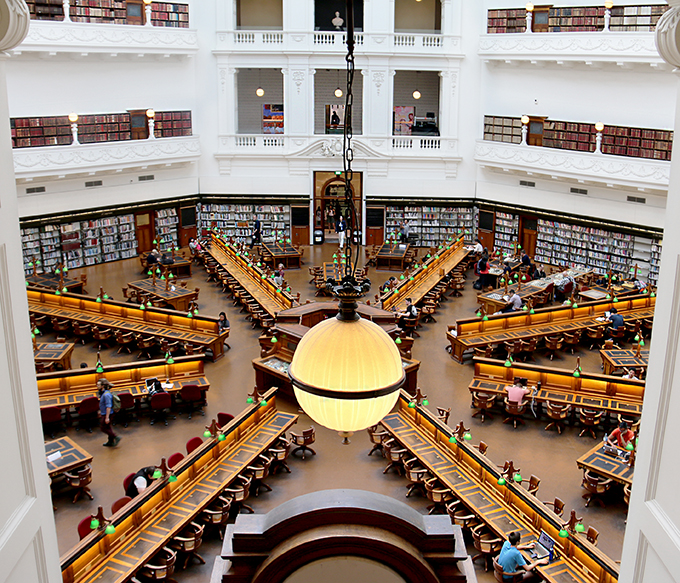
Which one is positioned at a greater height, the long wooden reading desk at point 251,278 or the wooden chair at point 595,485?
the long wooden reading desk at point 251,278

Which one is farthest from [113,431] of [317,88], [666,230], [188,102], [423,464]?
[317,88]

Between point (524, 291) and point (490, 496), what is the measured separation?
27.5 ft

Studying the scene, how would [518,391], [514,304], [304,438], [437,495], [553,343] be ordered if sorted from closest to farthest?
1. [437,495]
2. [304,438]
3. [518,391]
4. [553,343]
5. [514,304]

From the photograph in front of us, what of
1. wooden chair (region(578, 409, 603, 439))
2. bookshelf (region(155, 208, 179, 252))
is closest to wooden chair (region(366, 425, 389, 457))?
wooden chair (region(578, 409, 603, 439))

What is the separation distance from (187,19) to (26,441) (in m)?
19.5

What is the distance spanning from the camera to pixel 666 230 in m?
2.93

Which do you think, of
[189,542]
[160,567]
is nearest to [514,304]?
[189,542]

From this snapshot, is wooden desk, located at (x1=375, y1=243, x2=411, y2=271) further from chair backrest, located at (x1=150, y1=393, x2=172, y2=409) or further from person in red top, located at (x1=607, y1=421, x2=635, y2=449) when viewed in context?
person in red top, located at (x1=607, y1=421, x2=635, y2=449)

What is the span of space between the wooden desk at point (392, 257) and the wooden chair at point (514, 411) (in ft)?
28.3

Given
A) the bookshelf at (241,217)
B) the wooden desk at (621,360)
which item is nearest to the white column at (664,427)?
the wooden desk at (621,360)

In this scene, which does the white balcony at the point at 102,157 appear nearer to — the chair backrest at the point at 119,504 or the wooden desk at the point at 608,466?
the chair backrest at the point at 119,504

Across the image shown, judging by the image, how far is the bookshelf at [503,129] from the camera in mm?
20406

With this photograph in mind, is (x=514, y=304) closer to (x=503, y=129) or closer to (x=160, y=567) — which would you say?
(x=503, y=129)

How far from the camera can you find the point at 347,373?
302cm
